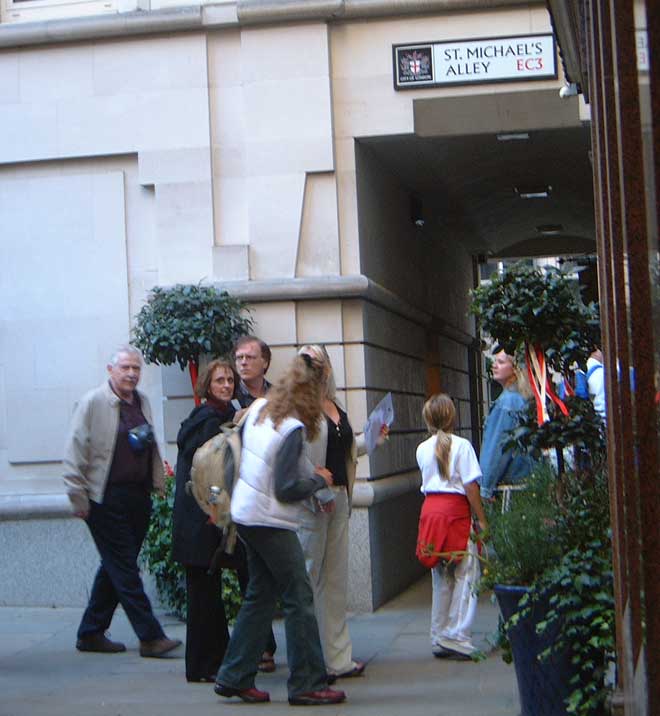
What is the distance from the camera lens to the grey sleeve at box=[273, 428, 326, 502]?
255 inches

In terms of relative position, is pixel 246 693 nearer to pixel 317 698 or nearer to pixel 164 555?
pixel 317 698

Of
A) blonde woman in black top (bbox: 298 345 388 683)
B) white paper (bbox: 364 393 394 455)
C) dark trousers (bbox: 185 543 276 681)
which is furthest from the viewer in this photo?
white paper (bbox: 364 393 394 455)

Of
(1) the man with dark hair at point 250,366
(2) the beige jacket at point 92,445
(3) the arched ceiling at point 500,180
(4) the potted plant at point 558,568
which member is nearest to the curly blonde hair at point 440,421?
(4) the potted plant at point 558,568

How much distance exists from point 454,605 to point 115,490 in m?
2.28

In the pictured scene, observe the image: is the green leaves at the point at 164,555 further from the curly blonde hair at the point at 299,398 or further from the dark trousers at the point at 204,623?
the curly blonde hair at the point at 299,398

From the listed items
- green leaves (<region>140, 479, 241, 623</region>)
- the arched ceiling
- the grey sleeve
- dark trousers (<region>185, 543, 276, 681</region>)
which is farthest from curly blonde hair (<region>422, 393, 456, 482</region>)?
the arched ceiling

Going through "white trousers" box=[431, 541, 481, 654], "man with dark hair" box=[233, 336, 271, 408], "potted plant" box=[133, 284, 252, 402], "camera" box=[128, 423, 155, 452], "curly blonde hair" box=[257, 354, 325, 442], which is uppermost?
"potted plant" box=[133, 284, 252, 402]

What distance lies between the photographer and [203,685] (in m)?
7.29

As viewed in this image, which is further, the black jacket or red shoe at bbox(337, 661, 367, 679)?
red shoe at bbox(337, 661, 367, 679)

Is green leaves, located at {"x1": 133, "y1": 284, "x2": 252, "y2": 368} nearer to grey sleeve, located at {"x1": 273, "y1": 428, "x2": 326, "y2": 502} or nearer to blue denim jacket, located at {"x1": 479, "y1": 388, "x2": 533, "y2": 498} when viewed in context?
blue denim jacket, located at {"x1": 479, "y1": 388, "x2": 533, "y2": 498}

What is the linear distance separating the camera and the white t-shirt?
1779 millimetres

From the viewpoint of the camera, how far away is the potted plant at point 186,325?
30.6 feet

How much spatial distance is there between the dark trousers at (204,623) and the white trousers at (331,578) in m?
0.46


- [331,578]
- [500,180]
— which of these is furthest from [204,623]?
[500,180]
